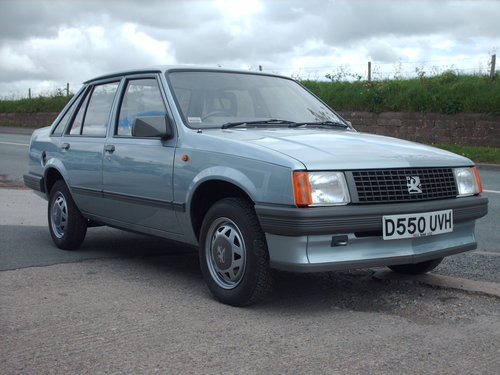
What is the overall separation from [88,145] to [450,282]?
129 inches

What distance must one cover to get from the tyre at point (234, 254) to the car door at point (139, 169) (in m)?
0.47

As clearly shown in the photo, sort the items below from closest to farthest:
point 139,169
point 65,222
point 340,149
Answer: point 340,149 < point 139,169 < point 65,222

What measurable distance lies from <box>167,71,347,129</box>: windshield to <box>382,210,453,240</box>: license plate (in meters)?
1.44

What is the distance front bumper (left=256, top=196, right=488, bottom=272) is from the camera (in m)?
4.05

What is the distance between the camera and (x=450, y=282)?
5.03m

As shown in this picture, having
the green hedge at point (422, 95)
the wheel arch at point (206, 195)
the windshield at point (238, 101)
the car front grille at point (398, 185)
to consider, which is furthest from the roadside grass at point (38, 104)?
the car front grille at point (398, 185)

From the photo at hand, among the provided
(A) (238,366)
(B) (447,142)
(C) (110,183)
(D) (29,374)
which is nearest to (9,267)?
(C) (110,183)

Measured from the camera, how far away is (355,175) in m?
4.21

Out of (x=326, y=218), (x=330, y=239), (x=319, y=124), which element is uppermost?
(x=319, y=124)

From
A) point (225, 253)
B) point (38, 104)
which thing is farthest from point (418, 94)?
point (38, 104)

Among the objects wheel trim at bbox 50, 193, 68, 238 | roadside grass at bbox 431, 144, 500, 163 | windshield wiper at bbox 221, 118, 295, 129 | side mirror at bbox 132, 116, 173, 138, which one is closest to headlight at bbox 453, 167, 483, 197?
windshield wiper at bbox 221, 118, 295, 129

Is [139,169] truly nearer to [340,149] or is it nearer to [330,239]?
[340,149]

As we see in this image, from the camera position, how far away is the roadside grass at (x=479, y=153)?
17664mm

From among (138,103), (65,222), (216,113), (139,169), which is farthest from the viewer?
(65,222)
